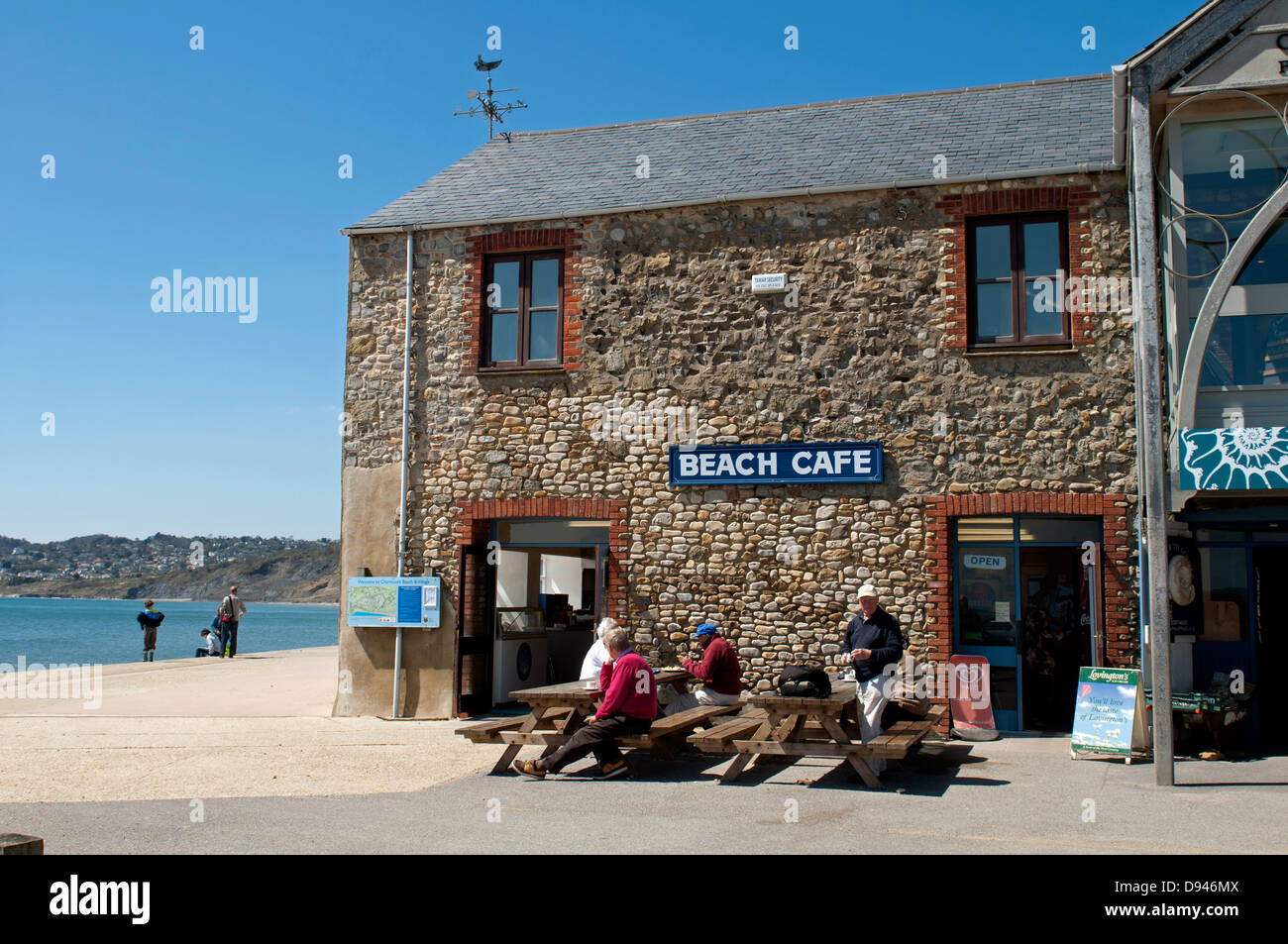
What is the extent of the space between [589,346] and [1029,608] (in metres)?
5.92

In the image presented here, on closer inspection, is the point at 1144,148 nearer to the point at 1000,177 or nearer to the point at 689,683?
the point at 1000,177

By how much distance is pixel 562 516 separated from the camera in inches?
533

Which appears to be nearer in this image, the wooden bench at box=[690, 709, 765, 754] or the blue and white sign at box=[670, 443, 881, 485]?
the wooden bench at box=[690, 709, 765, 754]

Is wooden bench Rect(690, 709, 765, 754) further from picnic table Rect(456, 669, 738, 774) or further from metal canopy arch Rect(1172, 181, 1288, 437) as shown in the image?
metal canopy arch Rect(1172, 181, 1288, 437)

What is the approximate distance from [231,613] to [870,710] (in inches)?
817

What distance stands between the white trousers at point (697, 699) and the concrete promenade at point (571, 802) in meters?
0.60

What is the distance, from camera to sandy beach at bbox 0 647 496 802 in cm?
932

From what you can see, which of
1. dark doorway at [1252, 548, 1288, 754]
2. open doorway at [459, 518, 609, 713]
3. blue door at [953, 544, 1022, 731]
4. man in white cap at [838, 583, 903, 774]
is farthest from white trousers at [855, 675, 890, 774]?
dark doorway at [1252, 548, 1288, 754]

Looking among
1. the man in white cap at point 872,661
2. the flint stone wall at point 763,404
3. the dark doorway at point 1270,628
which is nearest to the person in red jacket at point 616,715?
the man in white cap at point 872,661

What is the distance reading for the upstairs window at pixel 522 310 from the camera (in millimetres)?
14055

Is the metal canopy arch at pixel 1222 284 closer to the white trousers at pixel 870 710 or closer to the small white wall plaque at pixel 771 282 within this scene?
the white trousers at pixel 870 710

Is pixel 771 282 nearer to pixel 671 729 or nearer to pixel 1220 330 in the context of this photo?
pixel 1220 330

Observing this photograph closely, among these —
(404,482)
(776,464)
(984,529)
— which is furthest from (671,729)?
(404,482)

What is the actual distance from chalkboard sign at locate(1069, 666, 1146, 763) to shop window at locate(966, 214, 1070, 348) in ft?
12.1
